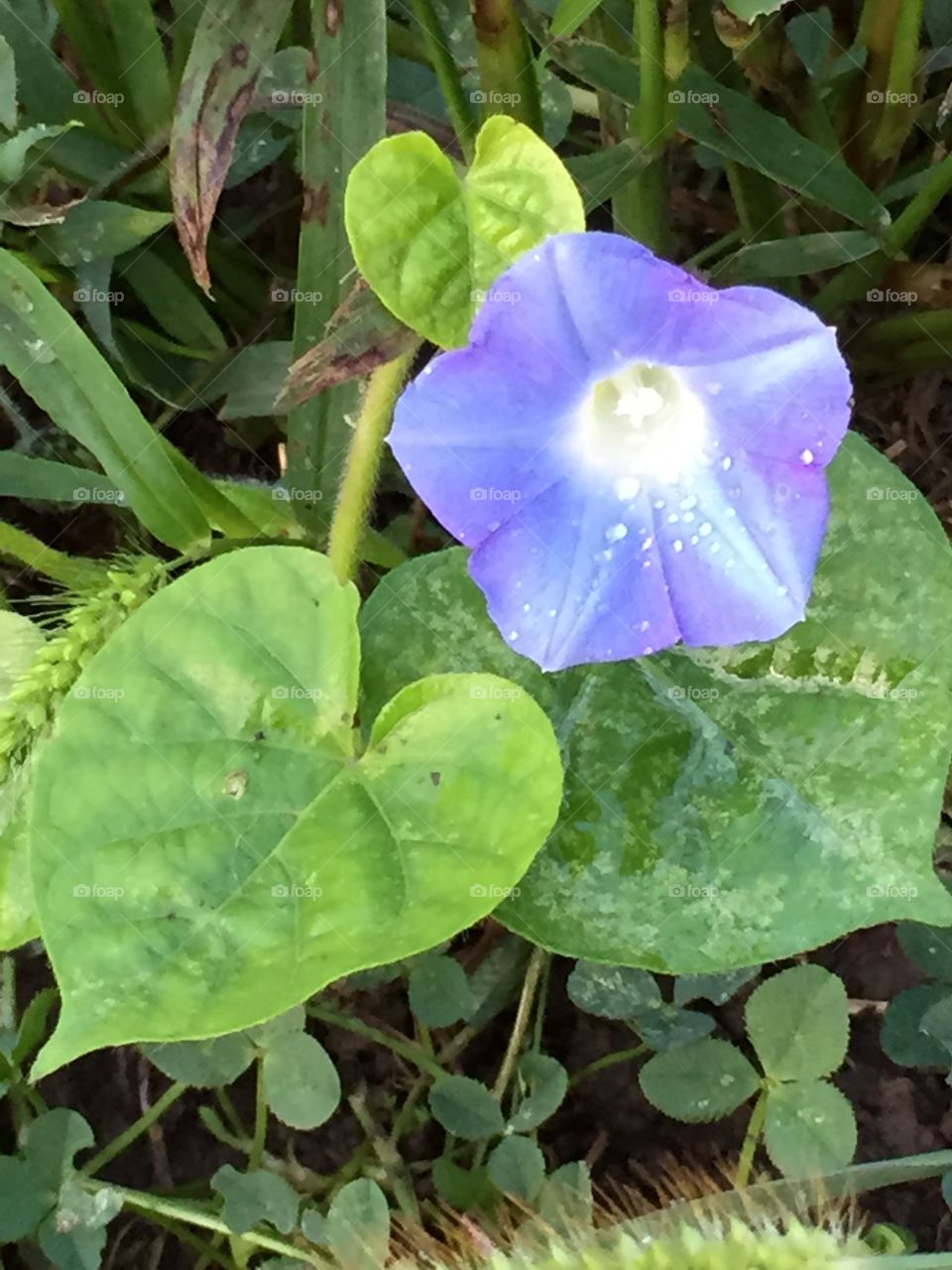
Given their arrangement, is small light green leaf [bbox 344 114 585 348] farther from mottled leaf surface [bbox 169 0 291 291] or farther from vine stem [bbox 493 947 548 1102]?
vine stem [bbox 493 947 548 1102]

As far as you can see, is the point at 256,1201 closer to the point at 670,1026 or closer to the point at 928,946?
the point at 670,1026

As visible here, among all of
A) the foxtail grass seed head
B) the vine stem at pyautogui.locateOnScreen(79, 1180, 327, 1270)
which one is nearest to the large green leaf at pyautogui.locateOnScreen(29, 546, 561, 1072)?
the foxtail grass seed head

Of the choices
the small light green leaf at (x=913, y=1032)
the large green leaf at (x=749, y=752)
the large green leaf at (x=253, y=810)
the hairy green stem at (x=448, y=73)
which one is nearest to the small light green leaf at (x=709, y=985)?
the small light green leaf at (x=913, y=1032)

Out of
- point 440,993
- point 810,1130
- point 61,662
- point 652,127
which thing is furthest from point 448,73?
point 810,1130

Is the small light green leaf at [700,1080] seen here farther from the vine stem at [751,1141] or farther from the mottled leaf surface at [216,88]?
the mottled leaf surface at [216,88]

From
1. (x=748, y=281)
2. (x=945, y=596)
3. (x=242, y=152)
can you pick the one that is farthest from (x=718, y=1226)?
(x=242, y=152)
